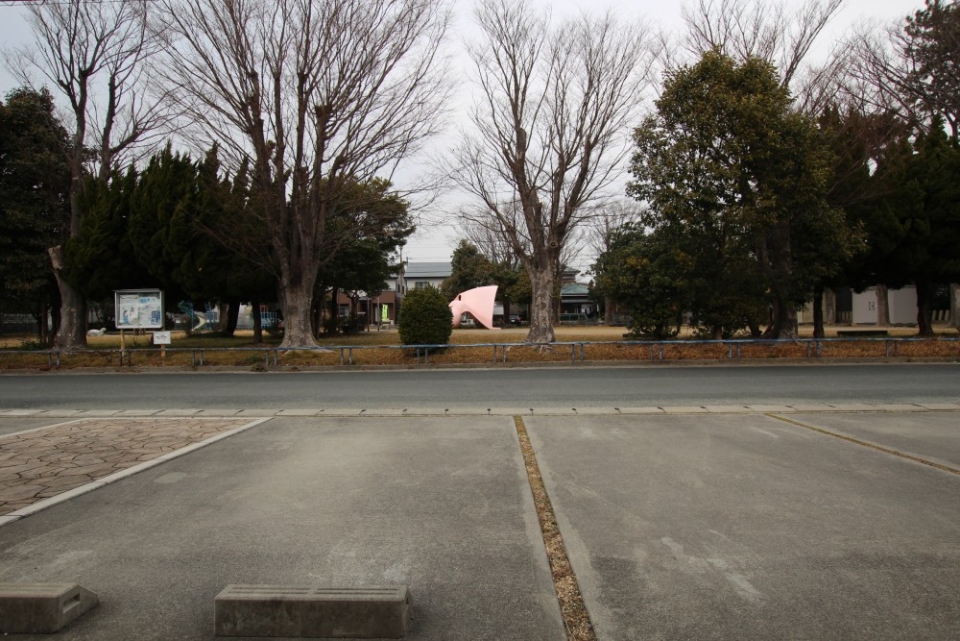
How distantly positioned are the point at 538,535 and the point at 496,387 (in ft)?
30.0

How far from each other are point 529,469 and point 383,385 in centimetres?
837

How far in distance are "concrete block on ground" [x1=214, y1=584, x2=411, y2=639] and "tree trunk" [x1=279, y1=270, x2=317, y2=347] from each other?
61.9 ft

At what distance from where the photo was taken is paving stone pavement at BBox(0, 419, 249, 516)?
5.50 m

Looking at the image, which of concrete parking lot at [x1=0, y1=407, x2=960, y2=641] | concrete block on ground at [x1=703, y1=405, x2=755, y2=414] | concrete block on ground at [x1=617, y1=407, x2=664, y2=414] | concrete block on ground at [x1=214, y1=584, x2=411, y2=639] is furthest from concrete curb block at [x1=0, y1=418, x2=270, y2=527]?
concrete block on ground at [x1=703, y1=405, x2=755, y2=414]

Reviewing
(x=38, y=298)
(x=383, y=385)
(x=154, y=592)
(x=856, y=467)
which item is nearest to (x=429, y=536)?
(x=154, y=592)

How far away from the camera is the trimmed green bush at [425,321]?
766 inches

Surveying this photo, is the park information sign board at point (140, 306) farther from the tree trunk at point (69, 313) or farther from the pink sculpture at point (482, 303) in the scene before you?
the pink sculpture at point (482, 303)

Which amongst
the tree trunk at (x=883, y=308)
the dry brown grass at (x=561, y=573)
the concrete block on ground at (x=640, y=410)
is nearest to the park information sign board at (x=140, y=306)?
the concrete block on ground at (x=640, y=410)

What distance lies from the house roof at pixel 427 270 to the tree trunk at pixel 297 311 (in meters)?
59.2

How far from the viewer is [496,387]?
13320 millimetres

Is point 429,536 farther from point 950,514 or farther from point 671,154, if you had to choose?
point 671,154

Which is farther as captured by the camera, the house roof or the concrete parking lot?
the house roof

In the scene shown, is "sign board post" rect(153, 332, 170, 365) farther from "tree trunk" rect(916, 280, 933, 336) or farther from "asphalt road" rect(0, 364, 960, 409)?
"tree trunk" rect(916, 280, 933, 336)

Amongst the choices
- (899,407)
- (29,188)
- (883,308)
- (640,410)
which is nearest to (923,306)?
(883,308)
